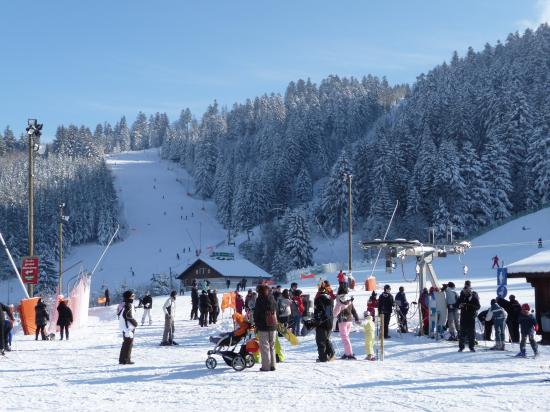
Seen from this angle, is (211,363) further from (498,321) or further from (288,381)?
(498,321)

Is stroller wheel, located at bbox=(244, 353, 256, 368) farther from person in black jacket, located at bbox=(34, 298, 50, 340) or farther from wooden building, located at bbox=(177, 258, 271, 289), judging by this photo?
wooden building, located at bbox=(177, 258, 271, 289)

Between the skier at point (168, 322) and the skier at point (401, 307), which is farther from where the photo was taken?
the skier at point (401, 307)

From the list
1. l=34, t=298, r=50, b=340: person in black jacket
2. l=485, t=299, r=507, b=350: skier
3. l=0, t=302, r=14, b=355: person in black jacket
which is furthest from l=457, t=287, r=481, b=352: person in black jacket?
l=34, t=298, r=50, b=340: person in black jacket

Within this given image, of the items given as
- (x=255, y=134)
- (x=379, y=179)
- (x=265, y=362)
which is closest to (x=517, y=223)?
(x=379, y=179)

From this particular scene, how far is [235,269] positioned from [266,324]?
64.3 metres

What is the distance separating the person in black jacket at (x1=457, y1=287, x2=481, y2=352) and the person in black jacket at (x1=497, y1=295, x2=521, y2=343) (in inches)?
54.2

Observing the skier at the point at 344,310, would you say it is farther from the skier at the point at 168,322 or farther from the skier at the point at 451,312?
the skier at the point at 168,322

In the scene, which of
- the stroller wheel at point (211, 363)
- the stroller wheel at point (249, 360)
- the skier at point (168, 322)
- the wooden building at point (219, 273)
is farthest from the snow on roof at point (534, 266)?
the wooden building at point (219, 273)

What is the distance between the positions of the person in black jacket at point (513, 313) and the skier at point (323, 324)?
4.93 m

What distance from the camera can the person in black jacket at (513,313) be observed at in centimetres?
1617

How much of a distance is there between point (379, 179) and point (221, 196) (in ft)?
175

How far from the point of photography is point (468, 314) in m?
15.1

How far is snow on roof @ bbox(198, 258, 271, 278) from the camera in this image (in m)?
75.2

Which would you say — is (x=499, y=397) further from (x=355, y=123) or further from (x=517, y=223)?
(x=355, y=123)
